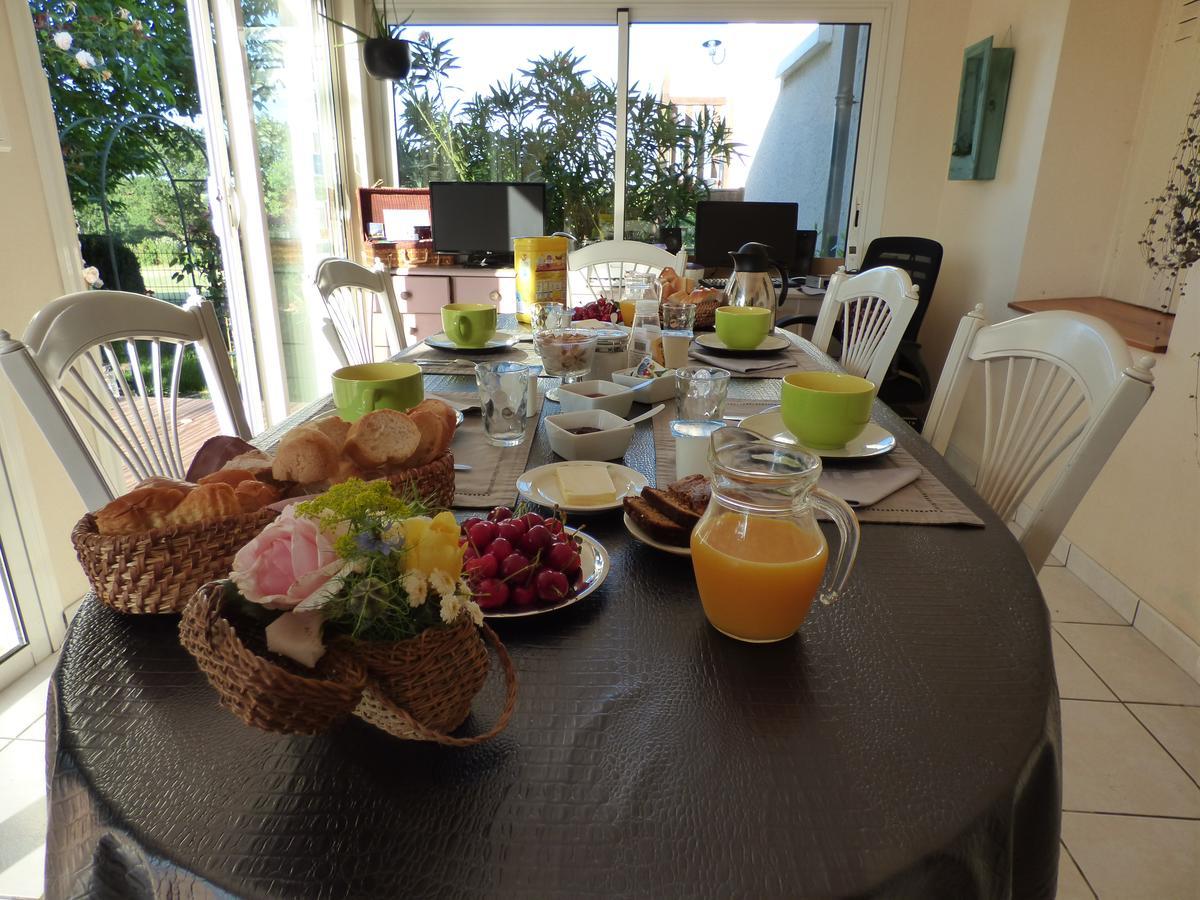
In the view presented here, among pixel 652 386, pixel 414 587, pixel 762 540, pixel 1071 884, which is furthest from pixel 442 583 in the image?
pixel 1071 884

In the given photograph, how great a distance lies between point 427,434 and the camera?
0.82 meters

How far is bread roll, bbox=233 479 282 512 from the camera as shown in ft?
2.17

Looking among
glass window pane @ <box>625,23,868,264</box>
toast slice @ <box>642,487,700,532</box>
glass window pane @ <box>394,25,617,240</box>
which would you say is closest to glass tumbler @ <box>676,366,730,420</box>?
toast slice @ <box>642,487,700,532</box>

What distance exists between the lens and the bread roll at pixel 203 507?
2.08 feet

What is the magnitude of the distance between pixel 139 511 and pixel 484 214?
343 cm

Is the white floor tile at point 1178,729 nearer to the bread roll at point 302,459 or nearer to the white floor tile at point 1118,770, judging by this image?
the white floor tile at point 1118,770

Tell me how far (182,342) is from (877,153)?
136 inches

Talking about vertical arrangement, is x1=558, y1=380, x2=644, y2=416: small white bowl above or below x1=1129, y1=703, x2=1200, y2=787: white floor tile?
above

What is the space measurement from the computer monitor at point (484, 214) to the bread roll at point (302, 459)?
→ 3.28m

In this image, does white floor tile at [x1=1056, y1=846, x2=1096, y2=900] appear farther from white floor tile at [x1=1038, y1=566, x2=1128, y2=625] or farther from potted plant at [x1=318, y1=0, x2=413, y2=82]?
potted plant at [x1=318, y1=0, x2=413, y2=82]

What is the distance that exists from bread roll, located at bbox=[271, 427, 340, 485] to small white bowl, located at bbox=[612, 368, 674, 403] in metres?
0.68

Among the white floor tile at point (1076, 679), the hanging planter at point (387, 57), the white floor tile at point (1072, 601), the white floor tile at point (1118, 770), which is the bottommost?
the white floor tile at point (1118, 770)

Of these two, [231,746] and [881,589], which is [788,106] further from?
[231,746]

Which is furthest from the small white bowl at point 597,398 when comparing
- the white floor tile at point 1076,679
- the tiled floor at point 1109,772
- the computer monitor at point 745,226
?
the computer monitor at point 745,226
